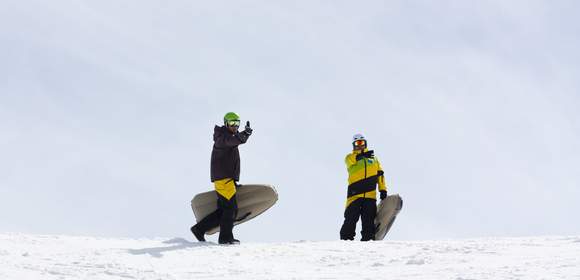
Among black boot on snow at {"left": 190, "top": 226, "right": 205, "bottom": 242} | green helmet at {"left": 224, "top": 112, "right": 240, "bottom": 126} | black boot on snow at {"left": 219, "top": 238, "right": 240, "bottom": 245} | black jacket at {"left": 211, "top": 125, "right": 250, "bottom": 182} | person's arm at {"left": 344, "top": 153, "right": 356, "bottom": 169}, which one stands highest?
green helmet at {"left": 224, "top": 112, "right": 240, "bottom": 126}

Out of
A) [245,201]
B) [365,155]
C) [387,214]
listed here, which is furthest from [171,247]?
[387,214]

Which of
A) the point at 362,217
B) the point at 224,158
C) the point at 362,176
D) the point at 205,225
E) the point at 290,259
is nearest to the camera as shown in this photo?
the point at 290,259

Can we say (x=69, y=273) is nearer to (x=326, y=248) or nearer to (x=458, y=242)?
(x=326, y=248)

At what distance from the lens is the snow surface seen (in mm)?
7887

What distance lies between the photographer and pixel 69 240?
10.4 metres

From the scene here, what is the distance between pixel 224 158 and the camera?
11.5 meters

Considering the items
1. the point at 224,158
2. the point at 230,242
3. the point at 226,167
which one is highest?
the point at 224,158

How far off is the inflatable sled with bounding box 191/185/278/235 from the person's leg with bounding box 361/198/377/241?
1.56m

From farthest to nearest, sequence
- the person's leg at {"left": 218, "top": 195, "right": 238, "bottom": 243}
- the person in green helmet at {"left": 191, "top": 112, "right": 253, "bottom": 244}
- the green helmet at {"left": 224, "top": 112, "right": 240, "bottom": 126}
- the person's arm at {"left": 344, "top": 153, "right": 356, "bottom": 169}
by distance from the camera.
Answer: the person's arm at {"left": 344, "top": 153, "right": 356, "bottom": 169} → the green helmet at {"left": 224, "top": 112, "right": 240, "bottom": 126} → the person in green helmet at {"left": 191, "top": 112, "right": 253, "bottom": 244} → the person's leg at {"left": 218, "top": 195, "right": 238, "bottom": 243}

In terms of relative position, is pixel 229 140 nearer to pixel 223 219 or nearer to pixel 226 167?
pixel 226 167

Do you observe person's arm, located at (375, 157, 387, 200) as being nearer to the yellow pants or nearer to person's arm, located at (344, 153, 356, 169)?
person's arm, located at (344, 153, 356, 169)

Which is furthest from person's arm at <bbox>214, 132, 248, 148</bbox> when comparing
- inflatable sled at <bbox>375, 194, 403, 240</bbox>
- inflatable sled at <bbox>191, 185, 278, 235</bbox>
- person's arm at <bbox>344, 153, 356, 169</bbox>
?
inflatable sled at <bbox>375, 194, 403, 240</bbox>

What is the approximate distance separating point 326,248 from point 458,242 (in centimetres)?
178

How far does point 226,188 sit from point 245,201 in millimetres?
946
